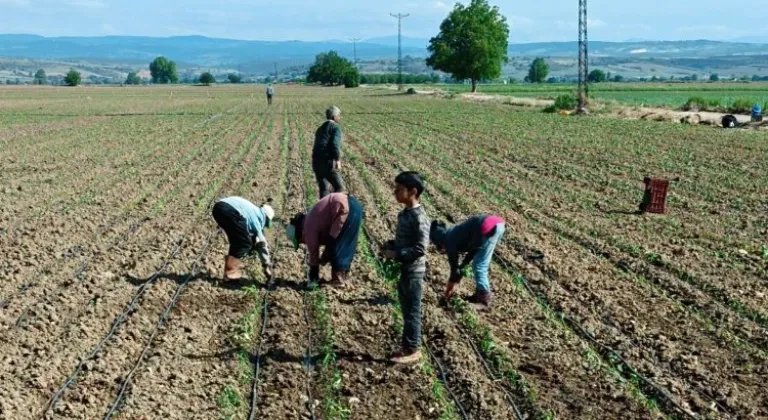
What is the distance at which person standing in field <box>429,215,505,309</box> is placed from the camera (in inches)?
313

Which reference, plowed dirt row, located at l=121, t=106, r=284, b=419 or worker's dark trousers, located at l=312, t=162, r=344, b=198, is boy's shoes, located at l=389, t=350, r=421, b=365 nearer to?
plowed dirt row, located at l=121, t=106, r=284, b=419

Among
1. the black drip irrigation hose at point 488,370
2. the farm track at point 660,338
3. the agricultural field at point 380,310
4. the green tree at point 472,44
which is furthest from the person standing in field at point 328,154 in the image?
the green tree at point 472,44

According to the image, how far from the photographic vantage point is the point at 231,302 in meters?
8.62

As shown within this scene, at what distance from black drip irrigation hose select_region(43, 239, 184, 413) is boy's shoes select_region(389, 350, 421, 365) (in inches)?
93.7

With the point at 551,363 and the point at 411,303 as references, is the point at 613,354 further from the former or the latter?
the point at 411,303

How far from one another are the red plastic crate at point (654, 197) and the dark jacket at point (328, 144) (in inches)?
188

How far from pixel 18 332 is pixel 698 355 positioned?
18.5 ft

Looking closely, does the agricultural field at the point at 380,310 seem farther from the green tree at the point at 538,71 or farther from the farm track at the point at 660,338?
the green tree at the point at 538,71

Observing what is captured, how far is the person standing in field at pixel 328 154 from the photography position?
11.3m

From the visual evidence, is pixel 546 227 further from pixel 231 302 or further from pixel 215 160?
pixel 215 160

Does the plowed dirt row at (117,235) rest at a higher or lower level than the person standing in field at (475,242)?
lower

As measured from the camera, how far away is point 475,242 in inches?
315

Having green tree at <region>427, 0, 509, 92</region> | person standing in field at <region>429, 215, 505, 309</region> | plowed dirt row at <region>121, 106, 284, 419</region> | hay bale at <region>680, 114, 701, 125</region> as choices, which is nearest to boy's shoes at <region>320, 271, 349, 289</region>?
plowed dirt row at <region>121, 106, 284, 419</region>

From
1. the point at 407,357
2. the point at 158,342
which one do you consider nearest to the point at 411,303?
the point at 407,357
